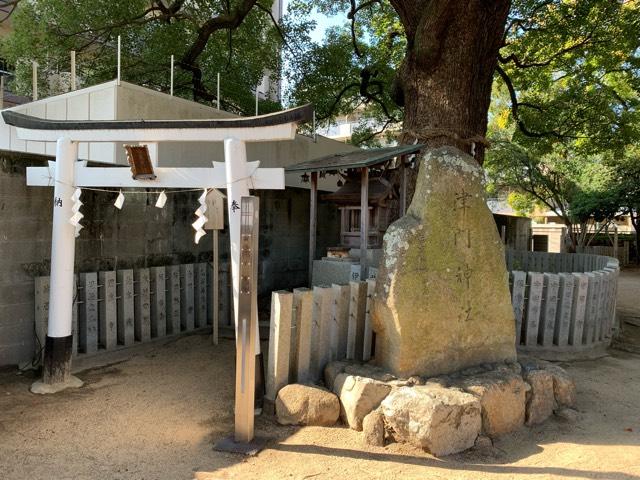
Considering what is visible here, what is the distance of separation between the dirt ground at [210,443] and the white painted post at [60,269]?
0.33 m

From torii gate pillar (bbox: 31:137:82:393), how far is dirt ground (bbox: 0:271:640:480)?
262 mm

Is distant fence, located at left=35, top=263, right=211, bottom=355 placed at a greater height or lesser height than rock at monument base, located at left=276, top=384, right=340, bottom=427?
greater

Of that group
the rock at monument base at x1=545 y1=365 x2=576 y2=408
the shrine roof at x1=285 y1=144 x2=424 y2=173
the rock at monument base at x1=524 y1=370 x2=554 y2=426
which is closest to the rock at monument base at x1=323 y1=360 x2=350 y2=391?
the rock at monument base at x1=524 y1=370 x2=554 y2=426

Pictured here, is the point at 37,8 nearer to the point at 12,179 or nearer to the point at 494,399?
the point at 12,179

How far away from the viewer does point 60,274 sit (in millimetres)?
4805

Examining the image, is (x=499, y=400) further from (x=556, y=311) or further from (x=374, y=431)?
(x=556, y=311)

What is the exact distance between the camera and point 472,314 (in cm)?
465

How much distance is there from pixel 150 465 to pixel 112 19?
1083 cm

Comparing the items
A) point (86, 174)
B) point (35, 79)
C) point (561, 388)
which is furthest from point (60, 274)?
point (561, 388)

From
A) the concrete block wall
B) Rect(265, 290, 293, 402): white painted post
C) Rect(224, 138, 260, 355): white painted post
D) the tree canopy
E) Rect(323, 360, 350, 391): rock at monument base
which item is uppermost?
the tree canopy

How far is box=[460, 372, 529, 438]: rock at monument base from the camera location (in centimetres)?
403

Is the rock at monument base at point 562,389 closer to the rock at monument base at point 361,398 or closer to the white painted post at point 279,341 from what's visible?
the rock at monument base at point 361,398

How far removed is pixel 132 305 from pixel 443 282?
403cm

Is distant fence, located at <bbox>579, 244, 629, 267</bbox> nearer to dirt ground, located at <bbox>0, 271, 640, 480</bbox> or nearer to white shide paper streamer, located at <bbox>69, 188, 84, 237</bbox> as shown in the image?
dirt ground, located at <bbox>0, 271, 640, 480</bbox>
